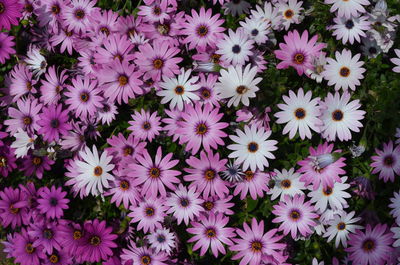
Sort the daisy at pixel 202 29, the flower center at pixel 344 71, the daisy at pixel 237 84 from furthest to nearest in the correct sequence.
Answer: the daisy at pixel 202 29
the flower center at pixel 344 71
the daisy at pixel 237 84

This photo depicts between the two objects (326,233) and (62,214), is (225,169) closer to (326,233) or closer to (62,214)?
(326,233)

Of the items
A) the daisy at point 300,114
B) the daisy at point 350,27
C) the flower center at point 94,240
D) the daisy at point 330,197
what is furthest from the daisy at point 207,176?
the daisy at point 350,27

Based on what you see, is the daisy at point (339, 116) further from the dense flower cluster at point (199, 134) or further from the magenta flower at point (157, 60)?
the magenta flower at point (157, 60)

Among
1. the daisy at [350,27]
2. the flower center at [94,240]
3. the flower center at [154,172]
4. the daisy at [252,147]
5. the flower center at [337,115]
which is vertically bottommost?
the flower center at [94,240]

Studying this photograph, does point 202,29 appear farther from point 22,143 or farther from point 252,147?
point 22,143

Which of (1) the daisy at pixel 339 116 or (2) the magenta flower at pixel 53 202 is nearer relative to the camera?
(1) the daisy at pixel 339 116

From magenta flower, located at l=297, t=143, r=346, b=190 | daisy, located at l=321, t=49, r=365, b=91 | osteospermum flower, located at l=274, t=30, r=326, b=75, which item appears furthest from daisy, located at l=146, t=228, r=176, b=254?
daisy, located at l=321, t=49, r=365, b=91

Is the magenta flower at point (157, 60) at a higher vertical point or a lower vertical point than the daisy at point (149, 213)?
higher
